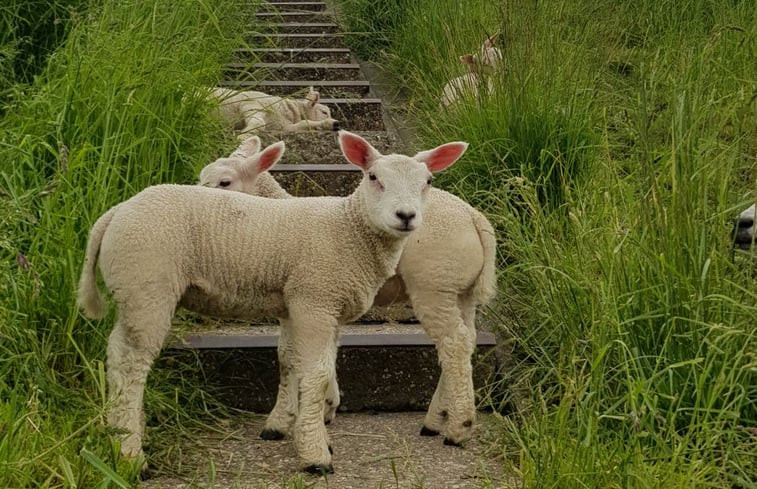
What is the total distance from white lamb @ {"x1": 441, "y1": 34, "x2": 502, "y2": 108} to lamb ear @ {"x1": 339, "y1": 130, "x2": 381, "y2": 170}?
206cm

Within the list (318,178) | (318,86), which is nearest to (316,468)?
(318,178)

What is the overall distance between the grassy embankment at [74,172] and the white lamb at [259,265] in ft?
0.66

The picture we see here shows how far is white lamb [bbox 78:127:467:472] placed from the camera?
374cm

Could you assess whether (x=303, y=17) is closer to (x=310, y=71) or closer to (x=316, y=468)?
(x=310, y=71)

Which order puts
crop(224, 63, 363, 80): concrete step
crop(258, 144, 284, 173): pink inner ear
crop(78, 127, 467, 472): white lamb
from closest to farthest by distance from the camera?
crop(78, 127, 467, 472): white lamb
crop(258, 144, 284, 173): pink inner ear
crop(224, 63, 363, 80): concrete step

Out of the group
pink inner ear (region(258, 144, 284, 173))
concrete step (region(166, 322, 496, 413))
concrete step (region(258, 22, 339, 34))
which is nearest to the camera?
concrete step (region(166, 322, 496, 413))

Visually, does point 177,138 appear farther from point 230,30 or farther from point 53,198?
point 230,30

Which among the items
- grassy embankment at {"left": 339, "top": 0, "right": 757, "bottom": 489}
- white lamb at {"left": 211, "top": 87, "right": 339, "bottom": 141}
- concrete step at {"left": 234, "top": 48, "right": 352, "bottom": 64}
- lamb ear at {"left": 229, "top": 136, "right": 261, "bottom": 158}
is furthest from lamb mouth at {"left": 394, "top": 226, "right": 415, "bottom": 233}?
concrete step at {"left": 234, "top": 48, "right": 352, "bottom": 64}

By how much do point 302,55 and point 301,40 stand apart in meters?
0.61

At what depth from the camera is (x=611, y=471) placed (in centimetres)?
304

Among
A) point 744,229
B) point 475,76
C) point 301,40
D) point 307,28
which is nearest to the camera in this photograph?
point 744,229

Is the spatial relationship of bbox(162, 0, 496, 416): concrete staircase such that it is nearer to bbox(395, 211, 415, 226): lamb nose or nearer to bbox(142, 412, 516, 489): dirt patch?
bbox(142, 412, 516, 489): dirt patch

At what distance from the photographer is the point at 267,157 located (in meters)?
4.78

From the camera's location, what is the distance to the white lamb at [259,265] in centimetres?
374
